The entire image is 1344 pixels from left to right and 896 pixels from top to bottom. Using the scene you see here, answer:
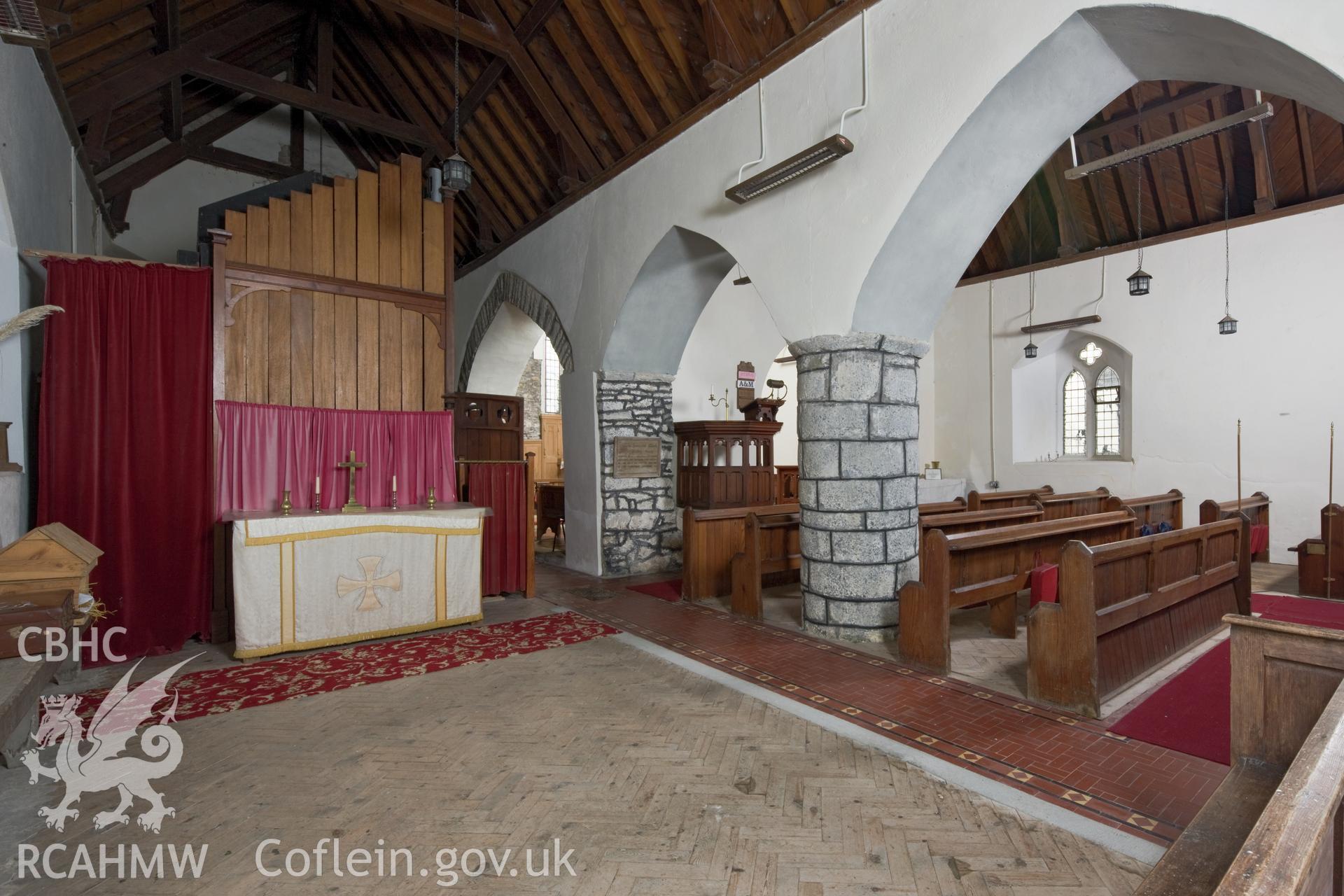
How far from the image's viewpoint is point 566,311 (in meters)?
7.87

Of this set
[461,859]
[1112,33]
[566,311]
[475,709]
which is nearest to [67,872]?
[461,859]

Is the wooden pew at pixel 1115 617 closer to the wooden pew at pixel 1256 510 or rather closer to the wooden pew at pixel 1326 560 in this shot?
the wooden pew at pixel 1326 560

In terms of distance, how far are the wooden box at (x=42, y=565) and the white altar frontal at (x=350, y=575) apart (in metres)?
1.01

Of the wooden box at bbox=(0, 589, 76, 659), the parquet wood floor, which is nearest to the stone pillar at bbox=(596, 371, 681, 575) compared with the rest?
the parquet wood floor

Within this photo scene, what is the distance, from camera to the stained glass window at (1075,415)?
10.0 meters

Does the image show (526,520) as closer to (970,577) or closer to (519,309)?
(970,577)

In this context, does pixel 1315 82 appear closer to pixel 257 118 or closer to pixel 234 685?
pixel 234 685

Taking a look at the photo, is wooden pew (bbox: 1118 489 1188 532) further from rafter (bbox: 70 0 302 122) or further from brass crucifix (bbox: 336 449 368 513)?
rafter (bbox: 70 0 302 122)

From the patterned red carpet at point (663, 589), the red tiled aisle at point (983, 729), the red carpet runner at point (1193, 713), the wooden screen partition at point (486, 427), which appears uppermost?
the wooden screen partition at point (486, 427)

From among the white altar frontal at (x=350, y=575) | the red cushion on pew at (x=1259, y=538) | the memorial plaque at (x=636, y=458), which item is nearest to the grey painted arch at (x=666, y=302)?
the memorial plaque at (x=636, y=458)

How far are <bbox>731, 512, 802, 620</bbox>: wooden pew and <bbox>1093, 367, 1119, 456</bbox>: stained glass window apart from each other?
6590 millimetres

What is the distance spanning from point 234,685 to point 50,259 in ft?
9.44

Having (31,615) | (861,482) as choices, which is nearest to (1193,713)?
(861,482)

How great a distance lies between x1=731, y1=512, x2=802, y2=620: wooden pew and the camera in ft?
17.1
